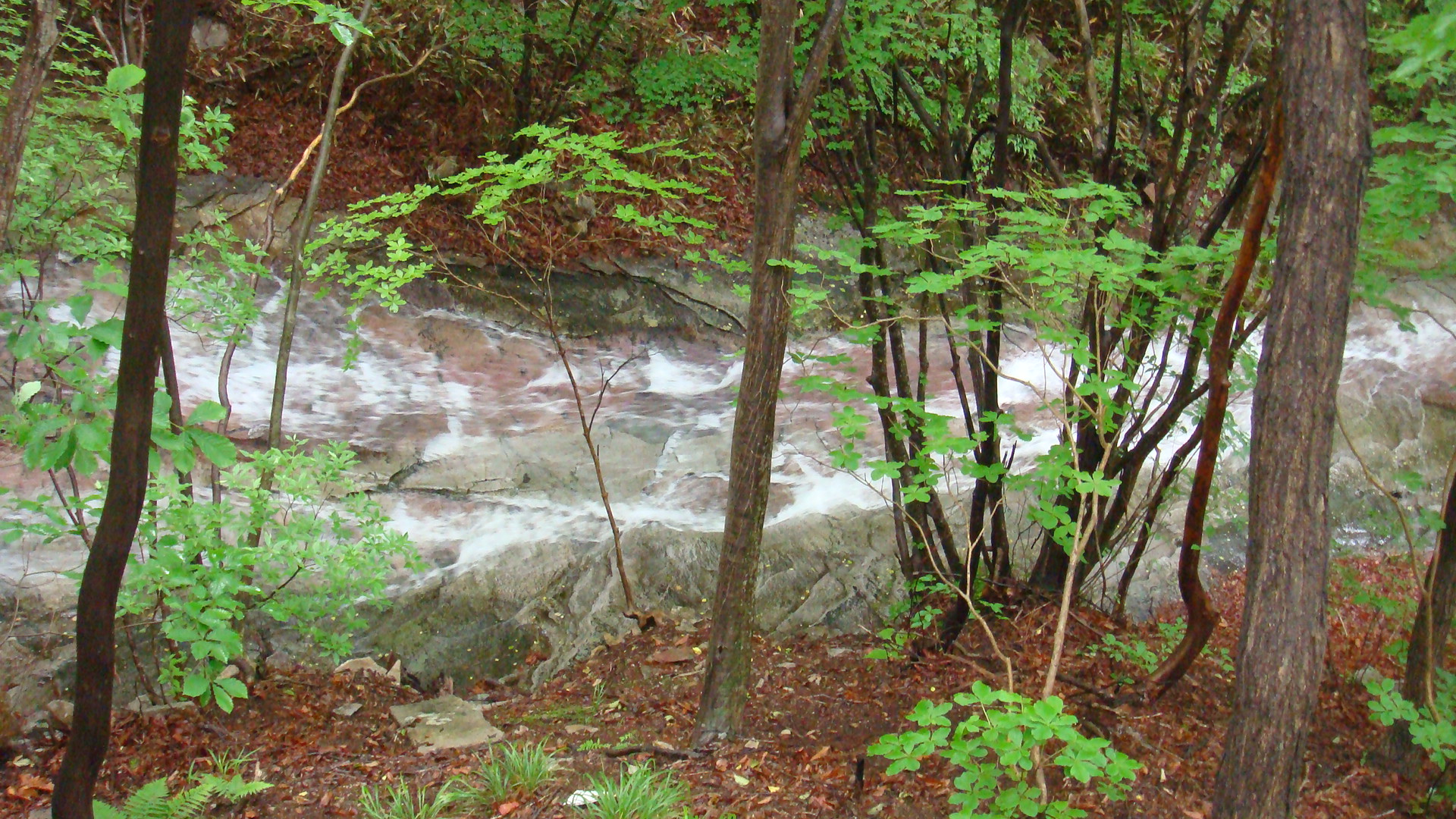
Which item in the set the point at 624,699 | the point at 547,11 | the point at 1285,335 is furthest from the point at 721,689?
the point at 547,11

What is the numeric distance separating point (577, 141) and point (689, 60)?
1.75m

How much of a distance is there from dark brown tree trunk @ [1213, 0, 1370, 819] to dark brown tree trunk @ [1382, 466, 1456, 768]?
73.4 inches

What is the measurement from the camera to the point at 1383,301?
3.56m

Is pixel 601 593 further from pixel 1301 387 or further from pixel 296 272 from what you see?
pixel 1301 387

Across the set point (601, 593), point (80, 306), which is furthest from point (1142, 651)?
point (80, 306)

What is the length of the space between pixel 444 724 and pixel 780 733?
1706 millimetres

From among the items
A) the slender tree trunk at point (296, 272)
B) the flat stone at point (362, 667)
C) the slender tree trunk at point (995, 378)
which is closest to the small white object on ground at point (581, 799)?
the slender tree trunk at point (995, 378)

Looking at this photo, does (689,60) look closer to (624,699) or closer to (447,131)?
(624,699)

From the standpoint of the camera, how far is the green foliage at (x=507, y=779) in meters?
3.59

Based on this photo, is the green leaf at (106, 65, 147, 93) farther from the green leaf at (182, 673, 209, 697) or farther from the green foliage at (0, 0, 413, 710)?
the green leaf at (182, 673, 209, 697)

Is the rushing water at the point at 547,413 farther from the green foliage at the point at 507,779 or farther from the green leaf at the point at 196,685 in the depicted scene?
the green leaf at the point at 196,685

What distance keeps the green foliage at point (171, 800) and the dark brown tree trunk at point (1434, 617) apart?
15.5ft

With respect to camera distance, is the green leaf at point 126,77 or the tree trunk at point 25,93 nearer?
the green leaf at point 126,77

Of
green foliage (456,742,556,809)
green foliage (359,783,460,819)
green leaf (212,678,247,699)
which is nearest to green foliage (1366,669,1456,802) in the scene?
green foliage (456,742,556,809)
